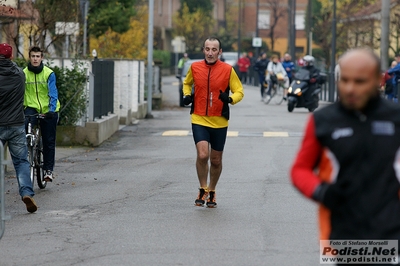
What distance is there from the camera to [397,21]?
39281 mm

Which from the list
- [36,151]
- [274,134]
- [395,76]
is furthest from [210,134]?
[395,76]

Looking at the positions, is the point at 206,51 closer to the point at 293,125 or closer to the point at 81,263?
the point at 81,263

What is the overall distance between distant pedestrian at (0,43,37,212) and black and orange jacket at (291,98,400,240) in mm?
6314

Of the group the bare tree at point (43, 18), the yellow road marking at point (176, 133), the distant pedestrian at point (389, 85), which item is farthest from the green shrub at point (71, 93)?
the distant pedestrian at point (389, 85)

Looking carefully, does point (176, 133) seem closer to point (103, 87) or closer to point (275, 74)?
A: point (103, 87)

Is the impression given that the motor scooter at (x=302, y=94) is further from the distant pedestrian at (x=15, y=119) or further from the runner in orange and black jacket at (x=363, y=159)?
the runner in orange and black jacket at (x=363, y=159)

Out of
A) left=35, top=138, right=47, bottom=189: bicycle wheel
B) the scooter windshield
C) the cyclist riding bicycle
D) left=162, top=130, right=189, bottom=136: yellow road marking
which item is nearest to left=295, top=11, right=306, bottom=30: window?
the cyclist riding bicycle

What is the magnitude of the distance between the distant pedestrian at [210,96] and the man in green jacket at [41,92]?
2.47m

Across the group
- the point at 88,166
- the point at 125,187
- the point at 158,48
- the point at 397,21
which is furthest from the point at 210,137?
the point at 158,48

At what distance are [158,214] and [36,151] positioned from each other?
294 cm

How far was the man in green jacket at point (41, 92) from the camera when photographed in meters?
12.4

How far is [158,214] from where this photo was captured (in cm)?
1040

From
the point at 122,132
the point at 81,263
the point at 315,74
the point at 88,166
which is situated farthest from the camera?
the point at 315,74

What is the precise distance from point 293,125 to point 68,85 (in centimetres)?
794
